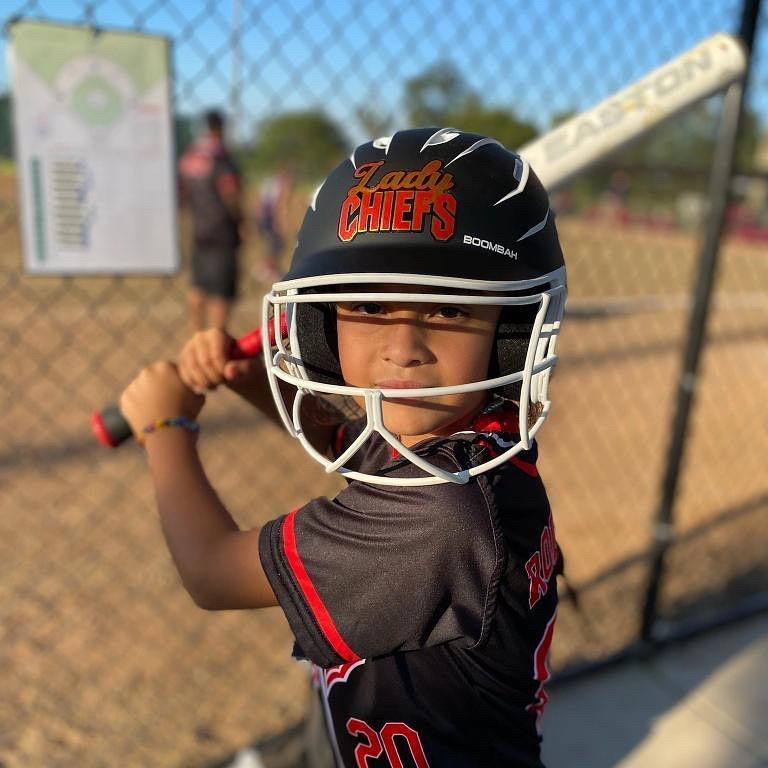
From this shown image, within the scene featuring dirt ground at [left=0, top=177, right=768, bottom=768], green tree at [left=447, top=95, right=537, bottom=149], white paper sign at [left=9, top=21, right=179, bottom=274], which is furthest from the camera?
green tree at [left=447, top=95, right=537, bottom=149]

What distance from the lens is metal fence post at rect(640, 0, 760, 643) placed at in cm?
238

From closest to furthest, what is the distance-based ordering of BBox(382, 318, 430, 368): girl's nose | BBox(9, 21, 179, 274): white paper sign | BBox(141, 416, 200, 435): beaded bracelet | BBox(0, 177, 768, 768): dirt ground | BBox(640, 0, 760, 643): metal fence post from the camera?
BBox(382, 318, 430, 368): girl's nose
BBox(141, 416, 200, 435): beaded bracelet
BBox(9, 21, 179, 274): white paper sign
BBox(640, 0, 760, 643): metal fence post
BBox(0, 177, 768, 768): dirt ground

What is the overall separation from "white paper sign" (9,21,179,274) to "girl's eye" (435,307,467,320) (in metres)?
1.29

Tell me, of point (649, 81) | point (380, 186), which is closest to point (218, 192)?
point (649, 81)

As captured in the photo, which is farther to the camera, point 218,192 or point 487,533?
point 218,192

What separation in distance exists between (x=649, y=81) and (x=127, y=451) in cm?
402

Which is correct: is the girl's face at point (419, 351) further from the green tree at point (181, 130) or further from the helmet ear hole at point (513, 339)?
the green tree at point (181, 130)

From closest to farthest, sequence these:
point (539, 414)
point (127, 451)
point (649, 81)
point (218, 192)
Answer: point (539, 414) < point (649, 81) < point (127, 451) < point (218, 192)

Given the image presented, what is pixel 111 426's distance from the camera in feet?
4.89

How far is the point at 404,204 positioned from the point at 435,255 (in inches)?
4.2

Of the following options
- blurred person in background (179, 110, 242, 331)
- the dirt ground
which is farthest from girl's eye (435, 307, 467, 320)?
blurred person in background (179, 110, 242, 331)

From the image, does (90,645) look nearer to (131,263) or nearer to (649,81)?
(131,263)

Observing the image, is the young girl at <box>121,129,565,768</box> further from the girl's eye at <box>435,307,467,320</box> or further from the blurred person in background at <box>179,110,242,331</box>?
the blurred person in background at <box>179,110,242,331</box>

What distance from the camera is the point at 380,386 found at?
1.20 metres
